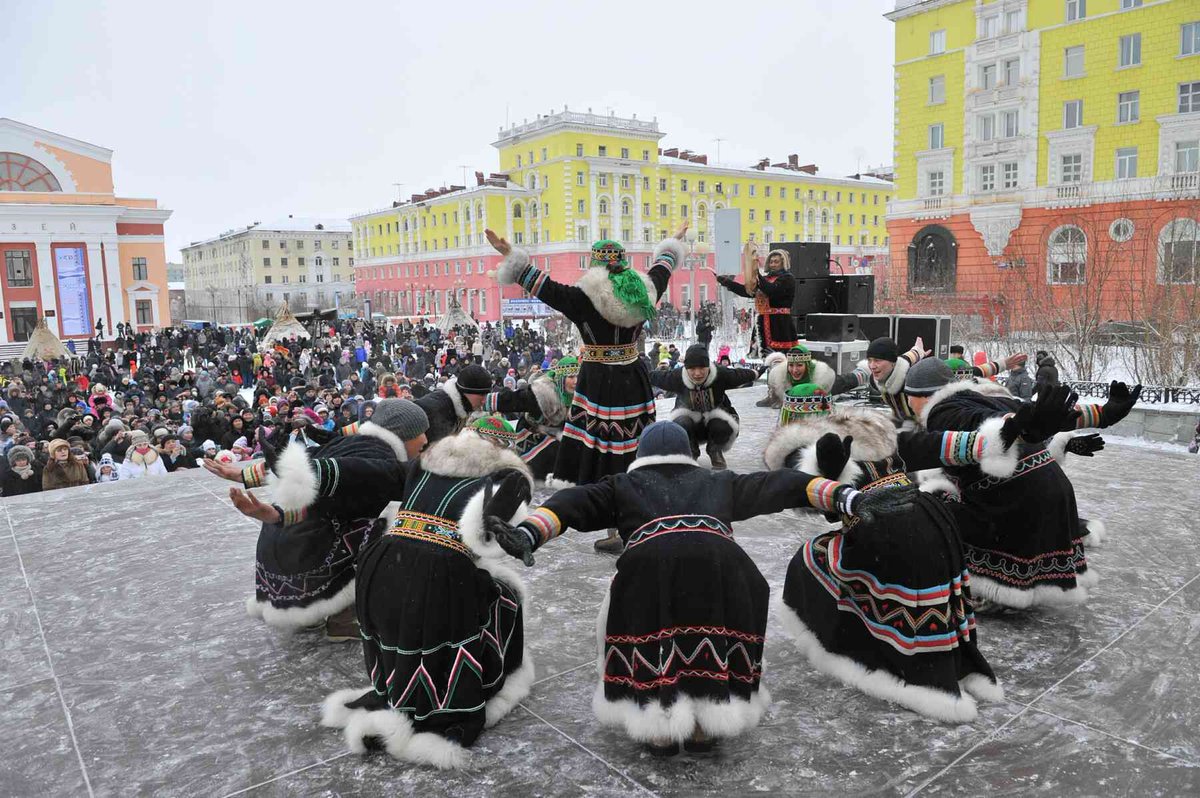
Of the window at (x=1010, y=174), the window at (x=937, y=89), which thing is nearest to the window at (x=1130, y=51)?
the window at (x=1010, y=174)

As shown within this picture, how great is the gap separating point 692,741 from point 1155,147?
32.1m

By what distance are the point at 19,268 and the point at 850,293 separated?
4554 cm

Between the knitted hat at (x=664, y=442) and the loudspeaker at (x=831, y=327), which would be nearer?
the knitted hat at (x=664, y=442)

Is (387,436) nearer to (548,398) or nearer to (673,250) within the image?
(673,250)

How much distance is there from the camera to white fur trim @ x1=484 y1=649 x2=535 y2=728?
3332 millimetres

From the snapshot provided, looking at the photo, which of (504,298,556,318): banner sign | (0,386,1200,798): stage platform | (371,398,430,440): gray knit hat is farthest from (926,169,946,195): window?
(371,398,430,440): gray knit hat

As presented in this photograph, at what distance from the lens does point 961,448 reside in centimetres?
366

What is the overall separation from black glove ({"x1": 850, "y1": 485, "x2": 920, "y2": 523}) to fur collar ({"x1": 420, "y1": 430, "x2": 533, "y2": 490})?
4.02ft

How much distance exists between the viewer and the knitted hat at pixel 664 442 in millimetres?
3168

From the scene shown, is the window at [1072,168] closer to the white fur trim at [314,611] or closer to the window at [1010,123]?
the window at [1010,123]

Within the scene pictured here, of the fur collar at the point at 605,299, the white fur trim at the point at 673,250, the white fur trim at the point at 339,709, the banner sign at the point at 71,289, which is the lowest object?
the white fur trim at the point at 339,709

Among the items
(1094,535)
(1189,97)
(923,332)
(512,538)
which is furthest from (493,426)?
(1189,97)

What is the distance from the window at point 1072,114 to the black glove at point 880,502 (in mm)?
32426

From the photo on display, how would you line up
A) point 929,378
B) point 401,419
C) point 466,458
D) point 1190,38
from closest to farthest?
point 466,458, point 401,419, point 929,378, point 1190,38
